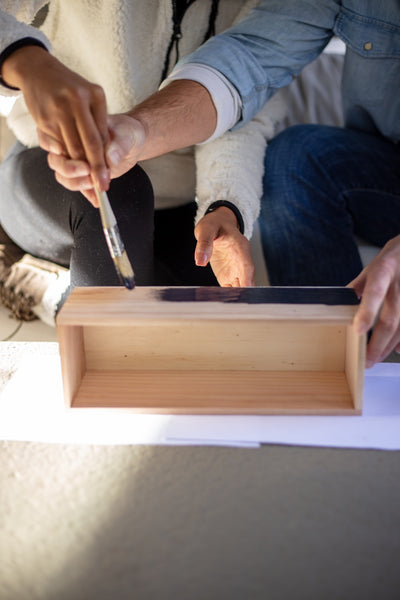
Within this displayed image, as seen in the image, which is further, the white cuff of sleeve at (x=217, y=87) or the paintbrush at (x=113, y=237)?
the white cuff of sleeve at (x=217, y=87)

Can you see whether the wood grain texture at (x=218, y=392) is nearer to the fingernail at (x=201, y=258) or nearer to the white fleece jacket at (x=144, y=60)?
the fingernail at (x=201, y=258)

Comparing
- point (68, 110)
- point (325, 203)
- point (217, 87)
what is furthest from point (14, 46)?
point (325, 203)

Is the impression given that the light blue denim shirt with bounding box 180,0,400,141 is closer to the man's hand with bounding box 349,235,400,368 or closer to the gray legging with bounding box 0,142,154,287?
the gray legging with bounding box 0,142,154,287

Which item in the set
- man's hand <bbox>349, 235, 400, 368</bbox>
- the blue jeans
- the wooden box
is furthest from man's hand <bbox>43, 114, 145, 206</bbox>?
the blue jeans

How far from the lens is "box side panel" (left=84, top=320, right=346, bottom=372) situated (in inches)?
32.0

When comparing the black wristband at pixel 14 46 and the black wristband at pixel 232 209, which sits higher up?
the black wristband at pixel 14 46

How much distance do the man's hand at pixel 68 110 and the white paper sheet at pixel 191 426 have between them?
29 cm

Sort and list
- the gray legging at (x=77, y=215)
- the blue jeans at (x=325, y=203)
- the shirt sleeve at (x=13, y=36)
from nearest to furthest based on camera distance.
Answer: the shirt sleeve at (x=13, y=36) → the gray legging at (x=77, y=215) → the blue jeans at (x=325, y=203)

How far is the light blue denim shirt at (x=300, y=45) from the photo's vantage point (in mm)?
1149

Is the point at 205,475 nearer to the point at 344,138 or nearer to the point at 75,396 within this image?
the point at 75,396

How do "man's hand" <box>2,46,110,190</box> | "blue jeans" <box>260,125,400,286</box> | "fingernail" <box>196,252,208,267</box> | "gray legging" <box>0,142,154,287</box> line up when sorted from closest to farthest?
"man's hand" <box>2,46,110,190</box> < "fingernail" <box>196,252,208,267</box> < "gray legging" <box>0,142,154,287</box> < "blue jeans" <box>260,125,400,286</box>

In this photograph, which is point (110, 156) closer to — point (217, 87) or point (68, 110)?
point (68, 110)

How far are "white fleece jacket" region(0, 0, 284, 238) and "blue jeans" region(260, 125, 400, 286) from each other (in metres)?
0.10

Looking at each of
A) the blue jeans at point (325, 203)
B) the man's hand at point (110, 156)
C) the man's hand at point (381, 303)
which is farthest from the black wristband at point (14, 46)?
the blue jeans at point (325, 203)
